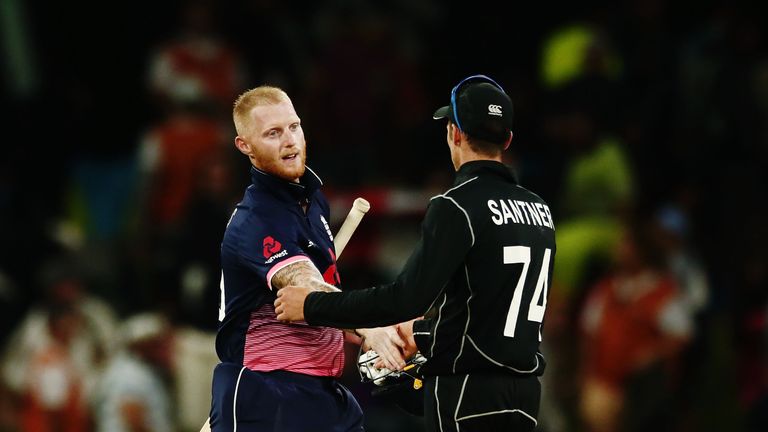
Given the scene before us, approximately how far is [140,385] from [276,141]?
566cm

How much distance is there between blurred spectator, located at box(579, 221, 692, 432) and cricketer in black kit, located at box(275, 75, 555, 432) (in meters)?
5.10

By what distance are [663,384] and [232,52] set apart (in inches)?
191

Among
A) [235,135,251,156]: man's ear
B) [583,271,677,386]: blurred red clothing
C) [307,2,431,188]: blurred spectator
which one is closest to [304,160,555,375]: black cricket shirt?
Result: [235,135,251,156]: man's ear

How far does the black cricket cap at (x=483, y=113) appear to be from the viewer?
6586 millimetres

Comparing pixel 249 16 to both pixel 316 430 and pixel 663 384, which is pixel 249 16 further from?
pixel 316 430

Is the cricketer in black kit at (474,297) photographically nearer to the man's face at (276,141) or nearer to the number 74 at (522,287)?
the number 74 at (522,287)

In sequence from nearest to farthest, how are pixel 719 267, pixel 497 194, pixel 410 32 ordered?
pixel 497 194, pixel 719 267, pixel 410 32

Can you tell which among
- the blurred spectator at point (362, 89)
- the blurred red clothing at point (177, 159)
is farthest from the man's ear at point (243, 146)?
the blurred spectator at point (362, 89)

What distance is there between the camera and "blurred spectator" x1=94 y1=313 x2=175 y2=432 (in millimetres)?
12062

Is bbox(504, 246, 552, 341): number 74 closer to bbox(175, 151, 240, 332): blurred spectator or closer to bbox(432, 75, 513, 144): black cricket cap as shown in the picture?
bbox(432, 75, 513, 144): black cricket cap

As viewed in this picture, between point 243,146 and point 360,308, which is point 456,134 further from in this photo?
point 243,146

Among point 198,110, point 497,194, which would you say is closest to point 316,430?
point 497,194

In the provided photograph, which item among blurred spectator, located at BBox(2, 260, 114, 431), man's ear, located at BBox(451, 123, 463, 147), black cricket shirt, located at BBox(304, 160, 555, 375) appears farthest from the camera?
blurred spectator, located at BBox(2, 260, 114, 431)

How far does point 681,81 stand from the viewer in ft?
44.2
